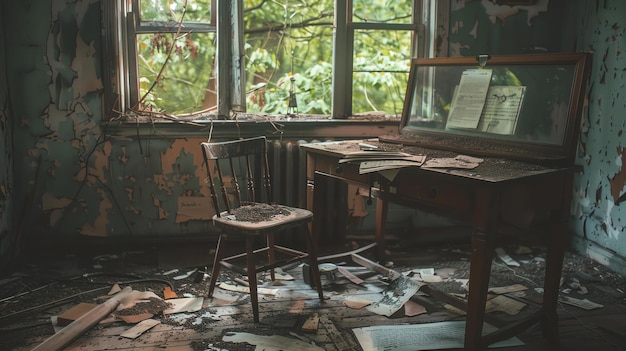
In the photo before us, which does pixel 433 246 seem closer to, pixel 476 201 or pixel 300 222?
pixel 300 222

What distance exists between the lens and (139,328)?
8.67ft

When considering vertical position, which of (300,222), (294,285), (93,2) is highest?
(93,2)

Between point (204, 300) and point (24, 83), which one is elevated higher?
point (24, 83)

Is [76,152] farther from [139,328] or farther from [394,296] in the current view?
[394,296]

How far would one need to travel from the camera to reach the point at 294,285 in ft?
10.7

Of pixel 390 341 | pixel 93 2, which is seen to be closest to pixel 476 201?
pixel 390 341

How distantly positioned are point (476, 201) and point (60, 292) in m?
2.26

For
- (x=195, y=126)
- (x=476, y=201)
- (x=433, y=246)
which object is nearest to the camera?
(x=476, y=201)

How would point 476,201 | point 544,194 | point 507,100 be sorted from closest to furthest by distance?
1. point 476,201
2. point 544,194
3. point 507,100

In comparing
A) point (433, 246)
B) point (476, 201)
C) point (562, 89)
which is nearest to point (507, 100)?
point (562, 89)

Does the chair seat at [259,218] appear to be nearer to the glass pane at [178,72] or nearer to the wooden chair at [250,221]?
the wooden chair at [250,221]

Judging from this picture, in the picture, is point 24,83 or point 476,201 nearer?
point 476,201

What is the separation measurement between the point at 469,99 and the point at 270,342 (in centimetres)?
159

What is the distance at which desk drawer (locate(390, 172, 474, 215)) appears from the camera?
229cm
